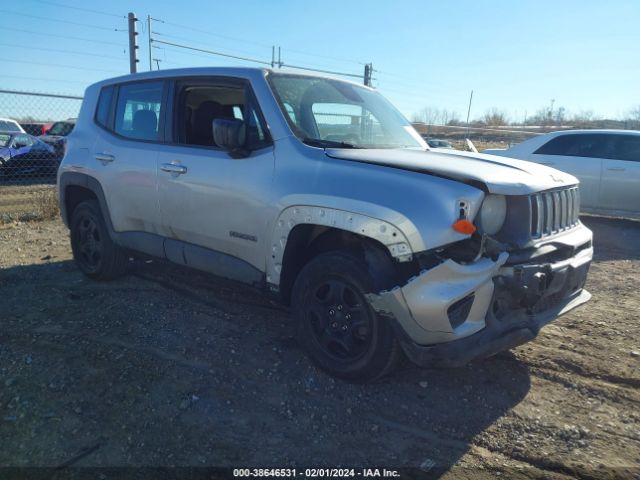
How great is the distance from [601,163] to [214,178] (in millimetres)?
7425

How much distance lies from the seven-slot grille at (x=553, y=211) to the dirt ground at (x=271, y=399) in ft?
3.40

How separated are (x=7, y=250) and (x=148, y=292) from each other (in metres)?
2.92

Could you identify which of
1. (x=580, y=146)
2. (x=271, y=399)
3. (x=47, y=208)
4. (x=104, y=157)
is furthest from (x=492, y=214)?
(x=47, y=208)

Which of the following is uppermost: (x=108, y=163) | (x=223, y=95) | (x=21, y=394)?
(x=223, y=95)

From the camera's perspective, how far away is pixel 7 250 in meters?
6.69

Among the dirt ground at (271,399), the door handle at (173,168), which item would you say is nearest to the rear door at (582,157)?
the dirt ground at (271,399)

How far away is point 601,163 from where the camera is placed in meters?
8.73

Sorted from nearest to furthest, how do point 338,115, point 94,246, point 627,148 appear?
point 338,115, point 94,246, point 627,148

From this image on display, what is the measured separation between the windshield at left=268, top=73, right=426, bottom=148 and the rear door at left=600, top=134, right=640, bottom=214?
5.73 metres

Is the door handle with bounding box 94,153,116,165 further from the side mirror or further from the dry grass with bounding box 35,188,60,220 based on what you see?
the dry grass with bounding box 35,188,60,220

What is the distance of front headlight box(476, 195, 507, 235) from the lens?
2943 mm

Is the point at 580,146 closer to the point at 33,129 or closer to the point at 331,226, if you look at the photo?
the point at 331,226

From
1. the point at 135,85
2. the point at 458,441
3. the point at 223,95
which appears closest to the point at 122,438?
the point at 458,441

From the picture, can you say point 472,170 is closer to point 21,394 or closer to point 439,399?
point 439,399
